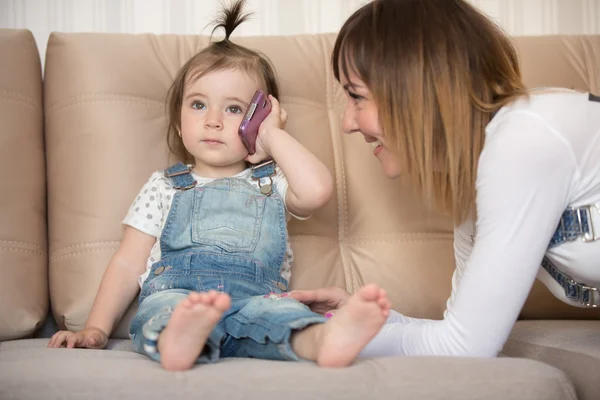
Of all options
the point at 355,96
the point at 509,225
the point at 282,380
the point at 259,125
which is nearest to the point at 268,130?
the point at 259,125

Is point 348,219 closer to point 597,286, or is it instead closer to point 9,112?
point 597,286

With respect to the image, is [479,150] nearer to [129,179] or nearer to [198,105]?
[198,105]

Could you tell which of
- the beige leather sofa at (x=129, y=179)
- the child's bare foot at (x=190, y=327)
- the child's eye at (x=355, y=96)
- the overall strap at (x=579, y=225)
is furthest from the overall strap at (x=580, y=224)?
the child's bare foot at (x=190, y=327)

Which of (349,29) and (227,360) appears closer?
(227,360)

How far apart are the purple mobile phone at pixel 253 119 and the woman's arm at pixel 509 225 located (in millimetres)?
577

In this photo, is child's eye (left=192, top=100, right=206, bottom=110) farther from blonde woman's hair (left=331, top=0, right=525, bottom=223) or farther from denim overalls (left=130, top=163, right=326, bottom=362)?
blonde woman's hair (left=331, top=0, right=525, bottom=223)

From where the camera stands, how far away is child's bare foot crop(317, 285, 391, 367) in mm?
979

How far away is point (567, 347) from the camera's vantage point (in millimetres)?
1212

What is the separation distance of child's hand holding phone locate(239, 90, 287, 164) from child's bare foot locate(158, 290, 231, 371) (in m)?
0.62

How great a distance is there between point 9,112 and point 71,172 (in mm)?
191

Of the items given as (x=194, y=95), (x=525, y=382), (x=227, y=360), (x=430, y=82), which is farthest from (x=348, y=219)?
(x=525, y=382)

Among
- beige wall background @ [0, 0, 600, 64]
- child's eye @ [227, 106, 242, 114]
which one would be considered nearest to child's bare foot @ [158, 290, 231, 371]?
child's eye @ [227, 106, 242, 114]

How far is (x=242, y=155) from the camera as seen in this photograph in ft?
5.21

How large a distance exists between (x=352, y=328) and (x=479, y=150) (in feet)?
1.30
